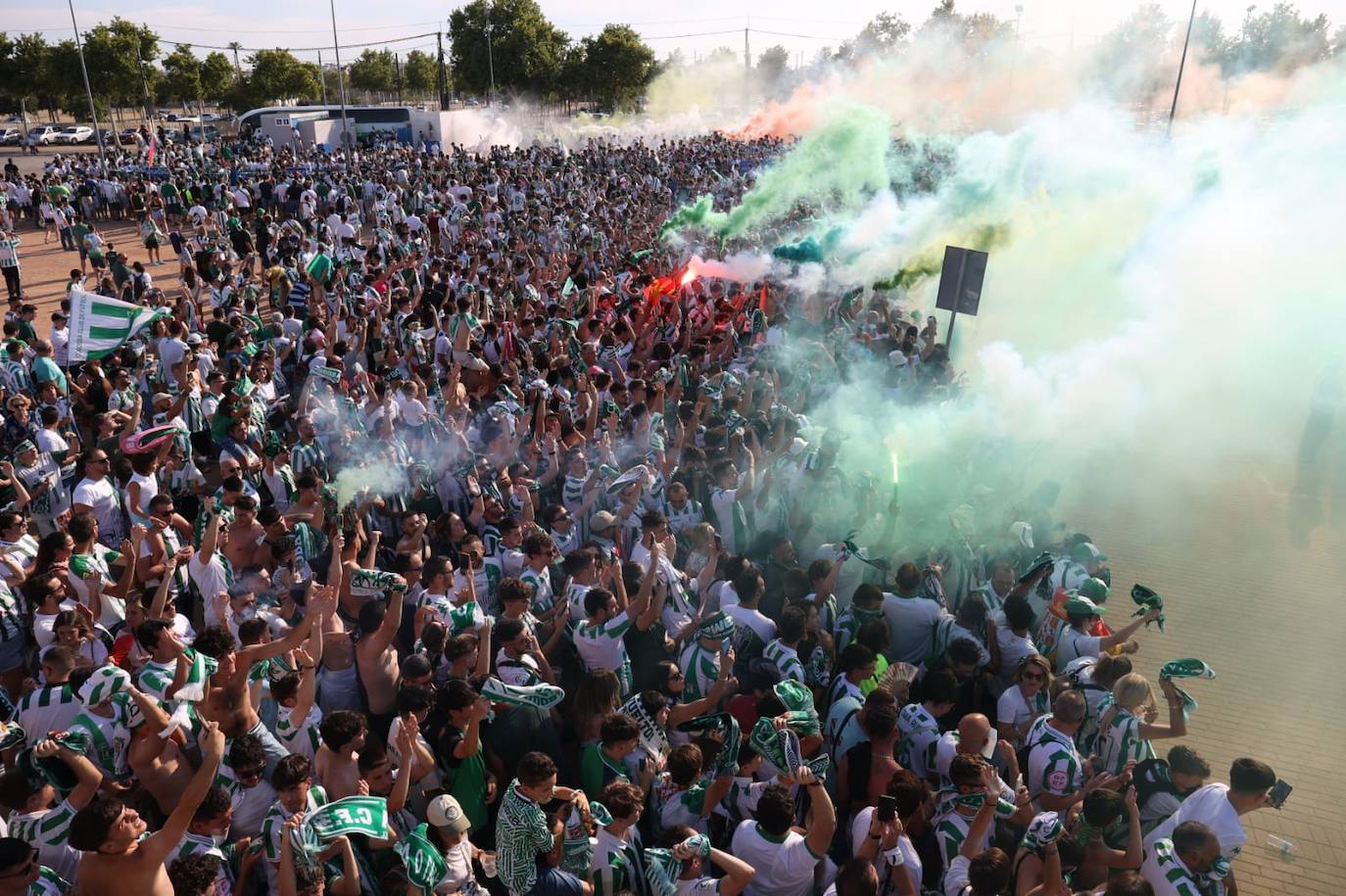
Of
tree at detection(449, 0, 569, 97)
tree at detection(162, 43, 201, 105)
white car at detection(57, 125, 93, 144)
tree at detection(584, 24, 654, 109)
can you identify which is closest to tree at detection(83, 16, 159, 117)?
white car at detection(57, 125, 93, 144)

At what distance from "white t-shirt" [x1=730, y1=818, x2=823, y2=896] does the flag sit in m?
8.31

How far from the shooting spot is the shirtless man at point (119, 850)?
3.10 meters

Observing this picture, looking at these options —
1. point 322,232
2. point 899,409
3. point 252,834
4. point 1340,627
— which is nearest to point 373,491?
point 252,834

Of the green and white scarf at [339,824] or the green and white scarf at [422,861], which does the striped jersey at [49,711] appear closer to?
the green and white scarf at [339,824]

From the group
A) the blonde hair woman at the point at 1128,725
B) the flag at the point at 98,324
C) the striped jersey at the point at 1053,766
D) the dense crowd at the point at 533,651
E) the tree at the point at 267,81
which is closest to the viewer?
the dense crowd at the point at 533,651

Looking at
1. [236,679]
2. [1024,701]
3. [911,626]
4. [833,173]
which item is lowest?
[911,626]

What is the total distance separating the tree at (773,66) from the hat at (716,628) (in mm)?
70583

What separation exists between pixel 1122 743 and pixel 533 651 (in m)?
3.14

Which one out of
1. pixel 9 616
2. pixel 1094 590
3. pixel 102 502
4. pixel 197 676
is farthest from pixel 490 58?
pixel 197 676

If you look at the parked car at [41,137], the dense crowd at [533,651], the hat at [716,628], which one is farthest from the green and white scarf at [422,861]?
the parked car at [41,137]

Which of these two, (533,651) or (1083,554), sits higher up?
(533,651)

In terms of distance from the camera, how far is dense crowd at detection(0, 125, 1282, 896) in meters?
3.58

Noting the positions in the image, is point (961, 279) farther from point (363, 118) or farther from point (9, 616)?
point (363, 118)

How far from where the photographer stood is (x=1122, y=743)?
4629 mm
